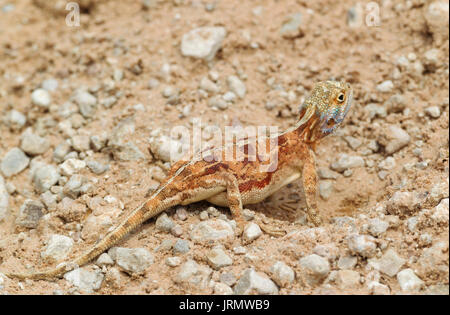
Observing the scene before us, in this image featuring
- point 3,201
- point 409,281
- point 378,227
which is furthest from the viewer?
point 3,201

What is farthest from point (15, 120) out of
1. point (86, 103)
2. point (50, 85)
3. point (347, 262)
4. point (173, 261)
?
point (347, 262)

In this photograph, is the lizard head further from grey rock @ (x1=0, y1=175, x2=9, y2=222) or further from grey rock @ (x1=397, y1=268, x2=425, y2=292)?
grey rock @ (x1=0, y1=175, x2=9, y2=222)

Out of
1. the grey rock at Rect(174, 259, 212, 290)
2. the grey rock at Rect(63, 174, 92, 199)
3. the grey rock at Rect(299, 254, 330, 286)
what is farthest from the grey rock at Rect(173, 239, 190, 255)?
the grey rock at Rect(63, 174, 92, 199)

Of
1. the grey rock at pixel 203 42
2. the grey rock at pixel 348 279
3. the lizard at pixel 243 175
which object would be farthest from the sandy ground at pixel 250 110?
the lizard at pixel 243 175

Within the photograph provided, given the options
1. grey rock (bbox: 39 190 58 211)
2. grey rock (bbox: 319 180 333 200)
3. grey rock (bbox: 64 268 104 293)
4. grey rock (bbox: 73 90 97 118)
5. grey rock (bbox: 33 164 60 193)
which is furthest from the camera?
grey rock (bbox: 73 90 97 118)

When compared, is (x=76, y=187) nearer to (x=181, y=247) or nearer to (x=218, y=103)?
(x=181, y=247)

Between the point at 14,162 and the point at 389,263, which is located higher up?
the point at 14,162

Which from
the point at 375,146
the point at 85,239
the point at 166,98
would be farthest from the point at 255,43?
the point at 85,239
